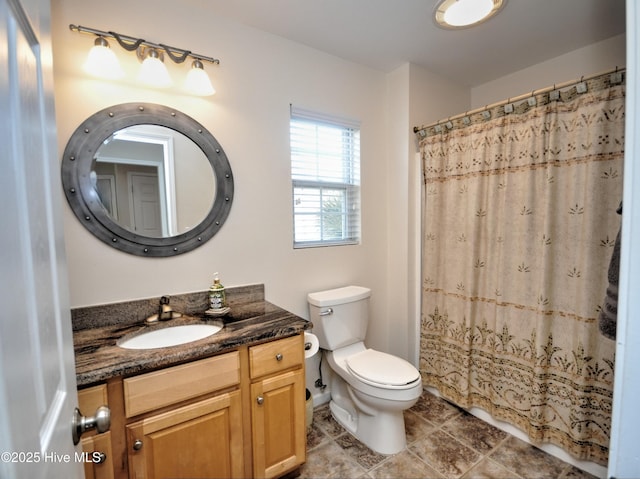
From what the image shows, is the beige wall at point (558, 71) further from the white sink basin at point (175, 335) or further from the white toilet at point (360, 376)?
the white sink basin at point (175, 335)

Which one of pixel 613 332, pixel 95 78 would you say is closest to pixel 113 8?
pixel 95 78

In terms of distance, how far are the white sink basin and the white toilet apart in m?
0.69

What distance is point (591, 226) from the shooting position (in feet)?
4.71

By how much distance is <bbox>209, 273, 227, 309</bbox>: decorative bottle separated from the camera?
1.53 meters

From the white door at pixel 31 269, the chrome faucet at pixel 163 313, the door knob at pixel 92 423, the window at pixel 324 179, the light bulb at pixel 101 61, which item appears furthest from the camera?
the window at pixel 324 179

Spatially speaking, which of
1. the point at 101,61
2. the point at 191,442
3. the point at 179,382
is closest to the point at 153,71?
the point at 101,61

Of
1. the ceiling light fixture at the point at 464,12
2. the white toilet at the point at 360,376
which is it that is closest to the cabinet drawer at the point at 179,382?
the white toilet at the point at 360,376

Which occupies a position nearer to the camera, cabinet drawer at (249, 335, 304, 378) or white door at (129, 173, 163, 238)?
cabinet drawer at (249, 335, 304, 378)

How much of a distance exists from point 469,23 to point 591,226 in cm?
131

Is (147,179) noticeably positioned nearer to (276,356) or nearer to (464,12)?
(276,356)

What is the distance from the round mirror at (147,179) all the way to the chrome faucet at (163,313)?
24 cm

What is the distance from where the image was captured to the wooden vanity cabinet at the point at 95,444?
930 mm

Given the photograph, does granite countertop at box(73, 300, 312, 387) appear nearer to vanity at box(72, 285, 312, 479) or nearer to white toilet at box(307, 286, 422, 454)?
vanity at box(72, 285, 312, 479)

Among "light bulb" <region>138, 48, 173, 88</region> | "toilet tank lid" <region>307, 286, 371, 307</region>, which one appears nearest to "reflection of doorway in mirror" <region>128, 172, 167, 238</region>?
"light bulb" <region>138, 48, 173, 88</region>
